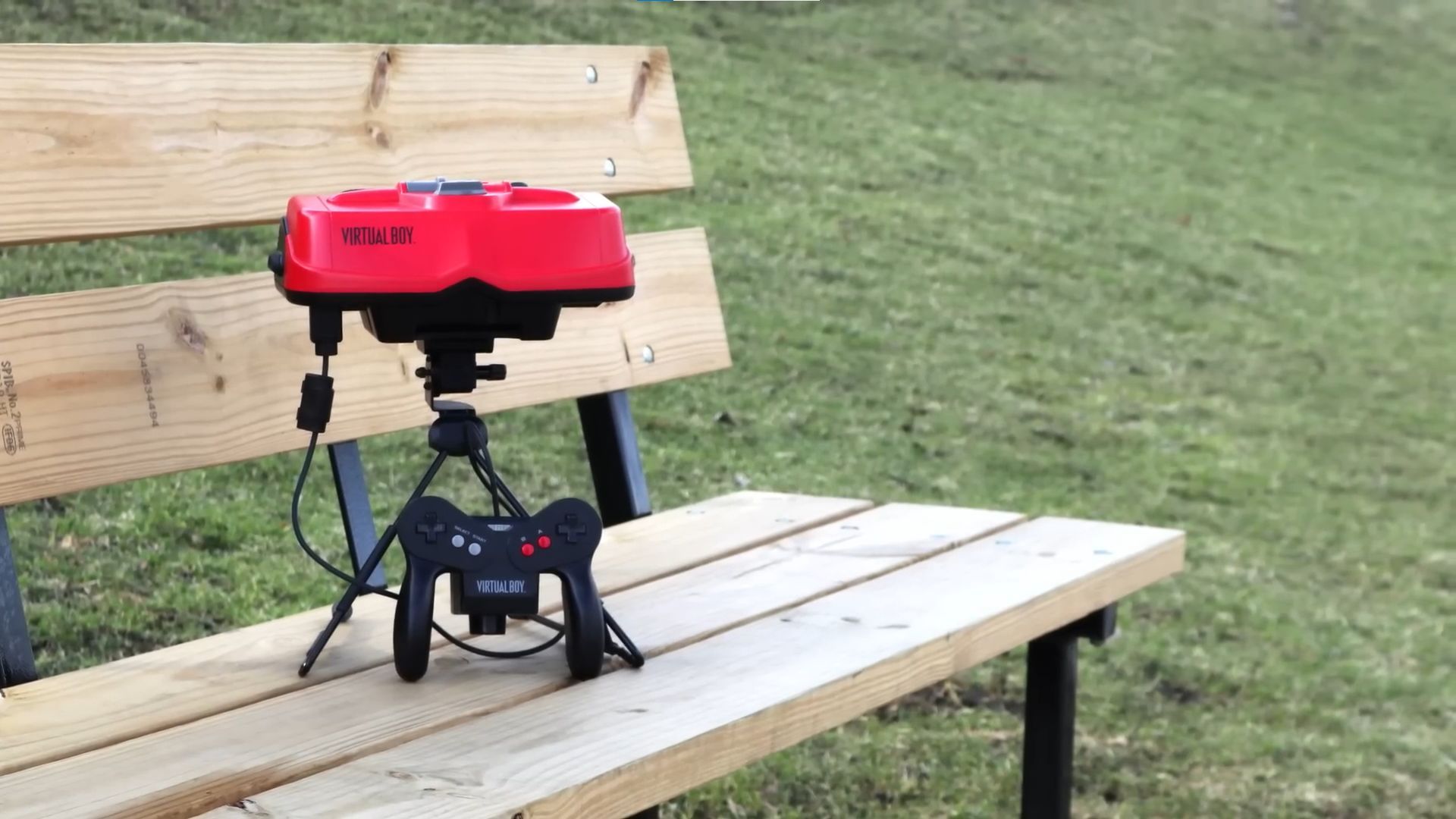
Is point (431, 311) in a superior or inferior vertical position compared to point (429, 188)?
inferior

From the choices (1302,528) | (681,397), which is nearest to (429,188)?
(681,397)

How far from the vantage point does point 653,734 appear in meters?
1.37

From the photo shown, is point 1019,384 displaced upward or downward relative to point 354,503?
downward

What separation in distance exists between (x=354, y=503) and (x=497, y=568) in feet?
1.61

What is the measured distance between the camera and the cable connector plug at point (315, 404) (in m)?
1.59

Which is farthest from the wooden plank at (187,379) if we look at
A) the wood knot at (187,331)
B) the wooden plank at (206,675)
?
the wooden plank at (206,675)

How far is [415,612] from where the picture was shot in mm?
1499

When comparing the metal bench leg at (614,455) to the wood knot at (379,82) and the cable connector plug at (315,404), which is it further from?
the cable connector plug at (315,404)

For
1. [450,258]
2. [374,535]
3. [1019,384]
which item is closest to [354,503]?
[374,535]

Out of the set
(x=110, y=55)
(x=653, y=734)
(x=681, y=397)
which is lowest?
(x=681, y=397)

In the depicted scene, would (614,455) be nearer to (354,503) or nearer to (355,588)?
(354,503)

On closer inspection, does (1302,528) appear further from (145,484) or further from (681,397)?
(145,484)

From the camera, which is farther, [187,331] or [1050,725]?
[1050,725]

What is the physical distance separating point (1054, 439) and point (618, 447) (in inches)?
134
